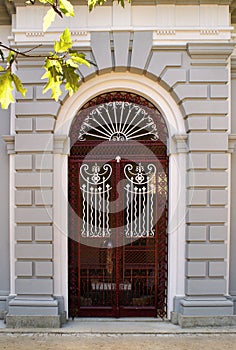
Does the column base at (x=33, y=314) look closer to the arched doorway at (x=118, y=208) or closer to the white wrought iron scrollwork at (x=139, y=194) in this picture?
the arched doorway at (x=118, y=208)

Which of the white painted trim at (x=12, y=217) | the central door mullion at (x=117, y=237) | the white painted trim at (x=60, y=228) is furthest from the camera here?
the central door mullion at (x=117, y=237)

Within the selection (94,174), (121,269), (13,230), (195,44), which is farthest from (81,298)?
(195,44)

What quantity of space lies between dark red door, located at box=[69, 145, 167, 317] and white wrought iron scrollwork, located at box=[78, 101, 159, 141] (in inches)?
16.7

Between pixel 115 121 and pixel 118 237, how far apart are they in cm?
206

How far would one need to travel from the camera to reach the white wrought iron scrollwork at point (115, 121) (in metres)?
7.17

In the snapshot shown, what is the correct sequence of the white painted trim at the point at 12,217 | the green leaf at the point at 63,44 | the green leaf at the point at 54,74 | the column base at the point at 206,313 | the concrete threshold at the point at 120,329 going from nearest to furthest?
the green leaf at the point at 63,44
the green leaf at the point at 54,74
the concrete threshold at the point at 120,329
the column base at the point at 206,313
the white painted trim at the point at 12,217

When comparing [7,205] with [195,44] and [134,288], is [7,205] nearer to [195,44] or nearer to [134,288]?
[134,288]

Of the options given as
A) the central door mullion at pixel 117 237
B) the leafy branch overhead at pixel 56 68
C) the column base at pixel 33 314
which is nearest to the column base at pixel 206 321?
the central door mullion at pixel 117 237

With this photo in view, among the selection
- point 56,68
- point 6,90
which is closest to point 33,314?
point 6,90

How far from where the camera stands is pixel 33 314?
672 cm

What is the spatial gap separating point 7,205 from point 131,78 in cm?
313


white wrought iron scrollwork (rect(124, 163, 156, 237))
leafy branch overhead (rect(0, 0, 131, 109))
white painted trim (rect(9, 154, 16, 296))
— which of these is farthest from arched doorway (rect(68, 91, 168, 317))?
leafy branch overhead (rect(0, 0, 131, 109))

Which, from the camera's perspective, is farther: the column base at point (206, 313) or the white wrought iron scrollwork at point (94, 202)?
the white wrought iron scrollwork at point (94, 202)

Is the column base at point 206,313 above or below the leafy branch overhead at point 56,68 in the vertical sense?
below
